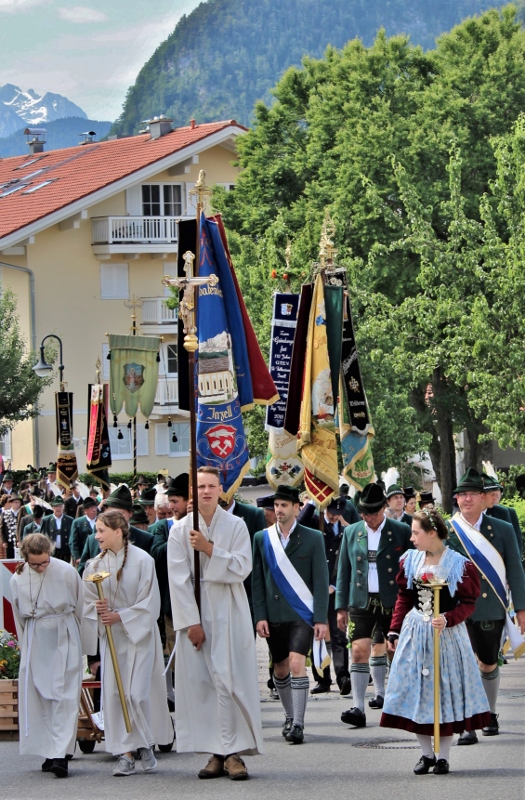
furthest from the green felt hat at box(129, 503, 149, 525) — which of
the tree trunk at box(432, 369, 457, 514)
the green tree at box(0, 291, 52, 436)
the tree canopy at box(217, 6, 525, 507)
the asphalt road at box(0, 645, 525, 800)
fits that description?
the green tree at box(0, 291, 52, 436)

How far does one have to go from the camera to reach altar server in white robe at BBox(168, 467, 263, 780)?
399 inches

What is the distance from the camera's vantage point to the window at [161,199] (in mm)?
52812

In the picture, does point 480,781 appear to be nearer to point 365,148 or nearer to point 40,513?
point 40,513

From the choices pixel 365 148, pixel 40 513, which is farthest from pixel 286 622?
pixel 365 148

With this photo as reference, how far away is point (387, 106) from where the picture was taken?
3919 cm

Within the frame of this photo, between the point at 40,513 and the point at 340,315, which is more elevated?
the point at 340,315

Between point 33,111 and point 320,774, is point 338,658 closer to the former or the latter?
point 320,774

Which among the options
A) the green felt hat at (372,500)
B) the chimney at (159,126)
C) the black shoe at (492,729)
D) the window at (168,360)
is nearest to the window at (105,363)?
the window at (168,360)

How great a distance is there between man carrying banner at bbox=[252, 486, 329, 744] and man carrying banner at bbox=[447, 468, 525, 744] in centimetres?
105

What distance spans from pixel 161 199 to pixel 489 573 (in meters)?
42.2

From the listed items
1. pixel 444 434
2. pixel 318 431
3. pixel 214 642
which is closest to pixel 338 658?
pixel 318 431

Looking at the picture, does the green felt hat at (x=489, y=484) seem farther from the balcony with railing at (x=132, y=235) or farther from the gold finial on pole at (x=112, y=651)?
the balcony with railing at (x=132, y=235)

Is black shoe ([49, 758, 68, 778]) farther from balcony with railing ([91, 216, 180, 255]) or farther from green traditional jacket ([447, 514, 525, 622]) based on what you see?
balcony with railing ([91, 216, 180, 255])

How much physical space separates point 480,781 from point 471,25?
33.8 m
